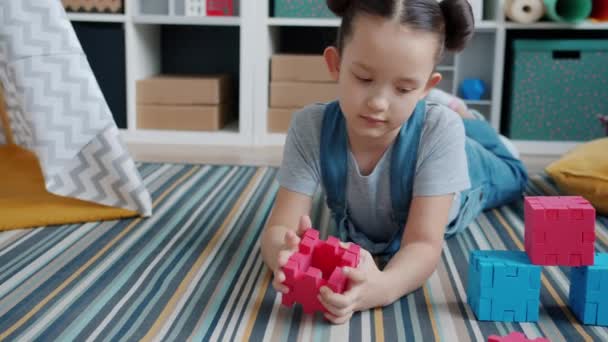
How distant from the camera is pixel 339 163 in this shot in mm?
1061

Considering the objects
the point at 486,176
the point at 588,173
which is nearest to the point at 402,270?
the point at 486,176

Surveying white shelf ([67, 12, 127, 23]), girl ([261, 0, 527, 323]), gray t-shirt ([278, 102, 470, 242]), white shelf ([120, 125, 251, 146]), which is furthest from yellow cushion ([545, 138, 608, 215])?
white shelf ([67, 12, 127, 23])

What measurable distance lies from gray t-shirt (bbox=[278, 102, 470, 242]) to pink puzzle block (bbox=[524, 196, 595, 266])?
168mm

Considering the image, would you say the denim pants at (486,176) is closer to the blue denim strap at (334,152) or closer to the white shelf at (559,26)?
the blue denim strap at (334,152)

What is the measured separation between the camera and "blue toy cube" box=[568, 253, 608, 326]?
0.85 m

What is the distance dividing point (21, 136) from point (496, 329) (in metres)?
1.14

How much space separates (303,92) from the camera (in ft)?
7.13

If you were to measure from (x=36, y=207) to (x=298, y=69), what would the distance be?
1052mm

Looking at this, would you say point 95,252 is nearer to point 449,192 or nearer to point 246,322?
point 246,322

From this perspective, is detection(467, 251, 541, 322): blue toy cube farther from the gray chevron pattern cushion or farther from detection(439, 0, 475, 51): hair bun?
the gray chevron pattern cushion

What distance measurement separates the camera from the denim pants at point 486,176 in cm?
128

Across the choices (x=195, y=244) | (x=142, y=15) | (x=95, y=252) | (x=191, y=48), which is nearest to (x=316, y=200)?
(x=195, y=244)

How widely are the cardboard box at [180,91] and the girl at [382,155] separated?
1142 millimetres

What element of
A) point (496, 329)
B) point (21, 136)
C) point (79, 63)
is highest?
point (79, 63)
